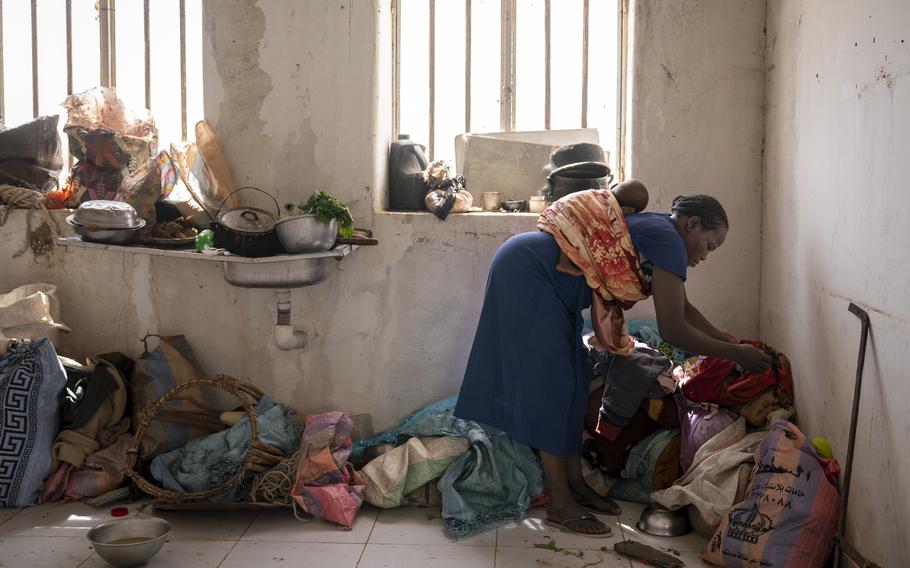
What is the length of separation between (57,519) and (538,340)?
2.29 metres

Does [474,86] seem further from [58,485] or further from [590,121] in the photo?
[58,485]

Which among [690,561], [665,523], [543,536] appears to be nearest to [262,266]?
[543,536]

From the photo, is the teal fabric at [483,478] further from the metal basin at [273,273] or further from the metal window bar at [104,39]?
the metal window bar at [104,39]

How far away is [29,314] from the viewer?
14.1 ft

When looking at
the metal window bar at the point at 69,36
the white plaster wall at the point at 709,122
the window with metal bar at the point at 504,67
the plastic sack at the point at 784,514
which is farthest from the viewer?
the metal window bar at the point at 69,36

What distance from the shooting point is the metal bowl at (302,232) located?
3945 millimetres

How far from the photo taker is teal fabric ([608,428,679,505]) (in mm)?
3895

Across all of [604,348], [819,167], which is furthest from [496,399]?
[819,167]

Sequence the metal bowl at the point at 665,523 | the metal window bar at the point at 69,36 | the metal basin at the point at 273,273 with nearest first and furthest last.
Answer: the metal bowl at the point at 665,523 → the metal basin at the point at 273,273 → the metal window bar at the point at 69,36

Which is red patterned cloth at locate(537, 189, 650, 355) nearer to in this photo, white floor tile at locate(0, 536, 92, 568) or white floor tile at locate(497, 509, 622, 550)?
white floor tile at locate(497, 509, 622, 550)

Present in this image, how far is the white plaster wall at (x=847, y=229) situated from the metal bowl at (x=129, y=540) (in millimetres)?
2604

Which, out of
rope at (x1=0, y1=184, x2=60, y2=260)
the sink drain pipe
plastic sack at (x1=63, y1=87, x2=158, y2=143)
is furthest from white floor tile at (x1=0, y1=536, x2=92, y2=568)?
plastic sack at (x1=63, y1=87, x2=158, y2=143)

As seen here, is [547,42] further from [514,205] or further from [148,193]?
[148,193]

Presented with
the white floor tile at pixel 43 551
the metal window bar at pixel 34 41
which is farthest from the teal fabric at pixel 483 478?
the metal window bar at pixel 34 41
